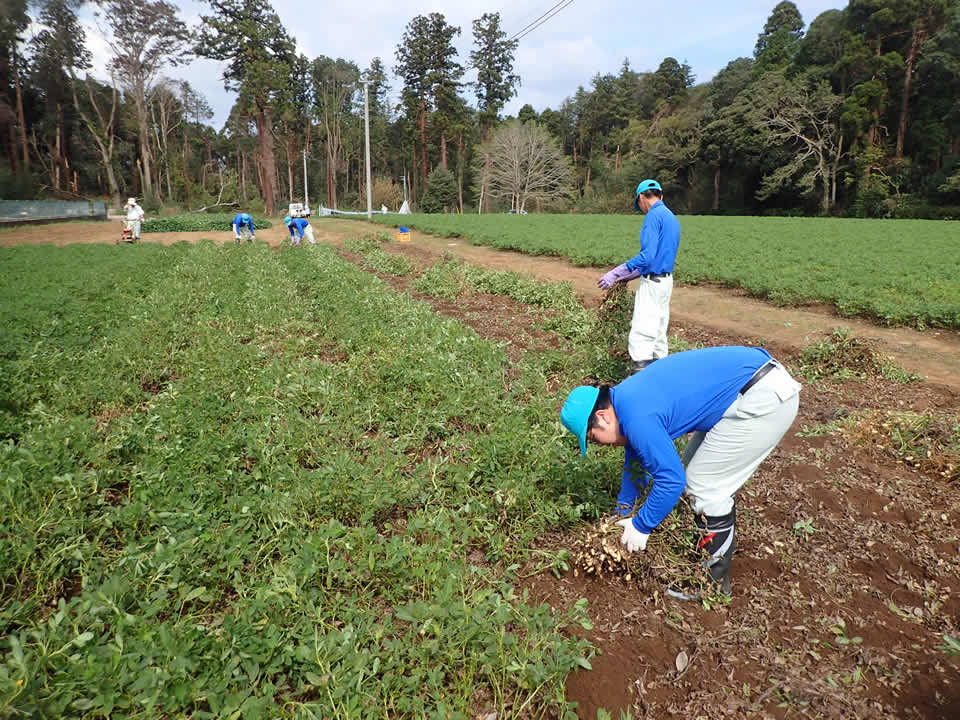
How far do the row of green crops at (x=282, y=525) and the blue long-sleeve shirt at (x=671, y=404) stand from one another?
772 millimetres

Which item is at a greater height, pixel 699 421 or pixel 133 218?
pixel 133 218

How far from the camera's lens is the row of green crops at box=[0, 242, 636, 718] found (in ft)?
7.17

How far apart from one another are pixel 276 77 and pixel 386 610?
43.6 m

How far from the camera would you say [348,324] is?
7.26 m

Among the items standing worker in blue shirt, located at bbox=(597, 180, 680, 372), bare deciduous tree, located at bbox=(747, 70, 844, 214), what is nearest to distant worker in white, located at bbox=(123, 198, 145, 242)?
standing worker in blue shirt, located at bbox=(597, 180, 680, 372)

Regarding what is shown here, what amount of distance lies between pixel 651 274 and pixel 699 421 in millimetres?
2535

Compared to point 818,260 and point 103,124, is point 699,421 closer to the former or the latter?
point 818,260

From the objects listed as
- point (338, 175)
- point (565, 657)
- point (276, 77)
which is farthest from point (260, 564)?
point (338, 175)

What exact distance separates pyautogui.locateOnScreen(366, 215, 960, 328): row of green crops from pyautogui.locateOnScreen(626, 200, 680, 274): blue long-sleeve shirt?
6.21 metres

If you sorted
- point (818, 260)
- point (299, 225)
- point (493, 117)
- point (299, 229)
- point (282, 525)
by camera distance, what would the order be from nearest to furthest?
point (282, 525) → point (818, 260) → point (299, 225) → point (299, 229) → point (493, 117)

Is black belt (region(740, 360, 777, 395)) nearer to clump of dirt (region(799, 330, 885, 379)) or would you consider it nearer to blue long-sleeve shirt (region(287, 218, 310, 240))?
clump of dirt (region(799, 330, 885, 379))

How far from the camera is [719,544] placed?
2.84 m

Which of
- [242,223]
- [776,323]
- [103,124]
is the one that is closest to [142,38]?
[103,124]

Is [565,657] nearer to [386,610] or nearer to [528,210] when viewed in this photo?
[386,610]
